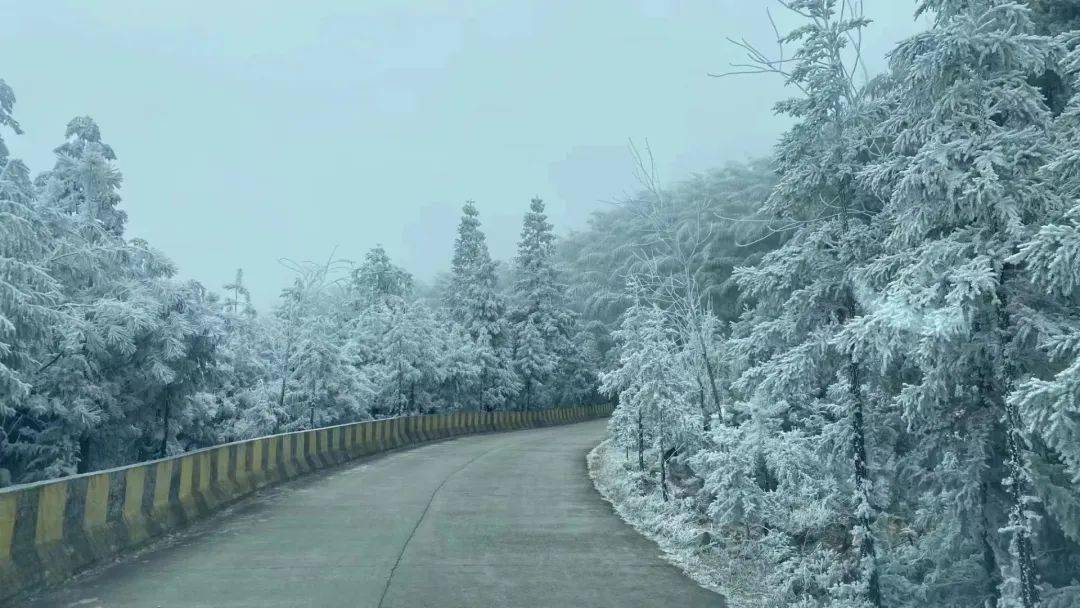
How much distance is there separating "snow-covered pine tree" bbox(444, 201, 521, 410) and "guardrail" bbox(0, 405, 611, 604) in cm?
3073

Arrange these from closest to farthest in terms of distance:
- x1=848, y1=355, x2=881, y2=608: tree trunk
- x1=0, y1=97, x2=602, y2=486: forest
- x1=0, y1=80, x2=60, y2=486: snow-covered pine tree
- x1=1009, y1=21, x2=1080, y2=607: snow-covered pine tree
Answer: x1=1009, y1=21, x2=1080, y2=607: snow-covered pine tree
x1=848, y1=355, x2=881, y2=608: tree trunk
x1=0, y1=80, x2=60, y2=486: snow-covered pine tree
x1=0, y1=97, x2=602, y2=486: forest

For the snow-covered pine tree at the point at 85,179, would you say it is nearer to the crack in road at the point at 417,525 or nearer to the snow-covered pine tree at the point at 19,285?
the snow-covered pine tree at the point at 19,285

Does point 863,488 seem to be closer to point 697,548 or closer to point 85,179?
point 697,548

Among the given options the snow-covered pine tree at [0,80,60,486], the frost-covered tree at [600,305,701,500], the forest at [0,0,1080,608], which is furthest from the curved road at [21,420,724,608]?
the snow-covered pine tree at [0,80,60,486]

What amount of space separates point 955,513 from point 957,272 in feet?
8.16

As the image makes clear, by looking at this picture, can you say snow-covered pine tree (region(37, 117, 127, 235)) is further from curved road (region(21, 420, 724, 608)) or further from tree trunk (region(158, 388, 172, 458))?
curved road (region(21, 420, 724, 608))

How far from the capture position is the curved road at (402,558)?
814 cm

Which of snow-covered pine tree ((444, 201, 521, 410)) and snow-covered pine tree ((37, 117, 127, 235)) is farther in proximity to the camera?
snow-covered pine tree ((444, 201, 521, 410))

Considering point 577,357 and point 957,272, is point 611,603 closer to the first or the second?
point 957,272

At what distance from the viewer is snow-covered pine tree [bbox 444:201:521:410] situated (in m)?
52.2

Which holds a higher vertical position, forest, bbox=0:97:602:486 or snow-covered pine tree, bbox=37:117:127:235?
snow-covered pine tree, bbox=37:117:127:235

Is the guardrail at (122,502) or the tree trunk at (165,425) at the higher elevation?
the tree trunk at (165,425)

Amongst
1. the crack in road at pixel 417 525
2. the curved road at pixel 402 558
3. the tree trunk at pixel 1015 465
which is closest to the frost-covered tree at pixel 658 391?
the curved road at pixel 402 558

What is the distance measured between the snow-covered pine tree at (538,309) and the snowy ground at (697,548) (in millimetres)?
41431
